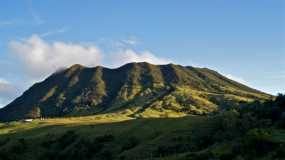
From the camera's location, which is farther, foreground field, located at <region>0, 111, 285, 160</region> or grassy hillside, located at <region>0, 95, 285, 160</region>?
grassy hillside, located at <region>0, 95, 285, 160</region>

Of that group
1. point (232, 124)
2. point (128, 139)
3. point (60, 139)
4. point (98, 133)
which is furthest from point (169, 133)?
point (60, 139)

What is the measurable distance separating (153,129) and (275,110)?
36968 millimetres

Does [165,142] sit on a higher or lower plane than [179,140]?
lower

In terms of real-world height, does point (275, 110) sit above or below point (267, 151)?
above

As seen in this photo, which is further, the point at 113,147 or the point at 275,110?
the point at 113,147

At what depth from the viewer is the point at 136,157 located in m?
106

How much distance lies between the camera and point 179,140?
116 m

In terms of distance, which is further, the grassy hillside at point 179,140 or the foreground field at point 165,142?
the grassy hillside at point 179,140

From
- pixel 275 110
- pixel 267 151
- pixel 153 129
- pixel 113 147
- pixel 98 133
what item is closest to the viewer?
pixel 267 151

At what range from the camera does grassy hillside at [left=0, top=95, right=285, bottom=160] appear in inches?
3228

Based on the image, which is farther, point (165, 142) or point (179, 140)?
point (165, 142)

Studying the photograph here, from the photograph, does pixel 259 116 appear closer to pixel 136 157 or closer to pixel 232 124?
pixel 232 124

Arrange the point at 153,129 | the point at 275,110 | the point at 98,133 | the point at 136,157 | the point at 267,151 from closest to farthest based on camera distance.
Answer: the point at 267,151
the point at 136,157
the point at 275,110
the point at 153,129
the point at 98,133

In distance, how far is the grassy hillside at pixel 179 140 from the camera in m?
82.0
